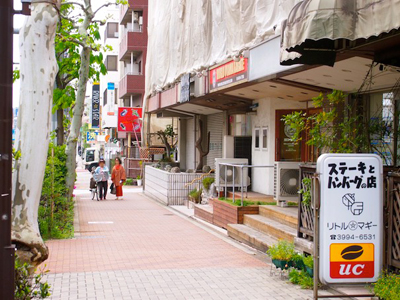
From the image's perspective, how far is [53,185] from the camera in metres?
14.1

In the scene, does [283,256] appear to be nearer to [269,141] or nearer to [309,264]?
[309,264]

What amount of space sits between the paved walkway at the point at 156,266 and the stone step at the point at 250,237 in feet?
0.82

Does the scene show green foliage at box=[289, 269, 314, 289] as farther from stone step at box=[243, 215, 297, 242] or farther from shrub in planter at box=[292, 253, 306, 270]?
stone step at box=[243, 215, 297, 242]

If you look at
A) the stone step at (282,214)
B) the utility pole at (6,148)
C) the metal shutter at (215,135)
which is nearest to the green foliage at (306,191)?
the stone step at (282,214)

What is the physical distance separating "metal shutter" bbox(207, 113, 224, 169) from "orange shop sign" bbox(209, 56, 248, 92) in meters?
5.81

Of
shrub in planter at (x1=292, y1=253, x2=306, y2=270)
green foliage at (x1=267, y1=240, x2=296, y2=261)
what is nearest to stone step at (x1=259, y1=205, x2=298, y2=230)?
green foliage at (x1=267, y1=240, x2=296, y2=261)

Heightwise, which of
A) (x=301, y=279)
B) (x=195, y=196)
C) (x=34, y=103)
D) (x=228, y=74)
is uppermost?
(x=228, y=74)

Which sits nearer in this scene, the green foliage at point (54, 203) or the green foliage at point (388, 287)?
the green foliage at point (388, 287)

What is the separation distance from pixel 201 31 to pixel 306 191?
10914mm

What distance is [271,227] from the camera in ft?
39.8

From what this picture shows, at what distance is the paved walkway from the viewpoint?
8.38 meters

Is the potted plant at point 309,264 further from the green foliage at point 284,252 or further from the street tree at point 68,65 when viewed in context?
the street tree at point 68,65

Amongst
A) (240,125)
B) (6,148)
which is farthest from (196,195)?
(6,148)

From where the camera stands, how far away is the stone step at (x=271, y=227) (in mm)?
11188
